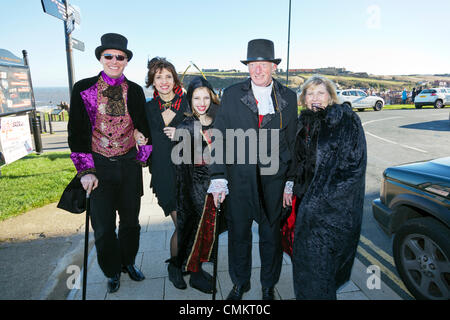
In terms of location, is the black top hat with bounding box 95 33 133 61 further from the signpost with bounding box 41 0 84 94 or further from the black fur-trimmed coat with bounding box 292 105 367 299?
the signpost with bounding box 41 0 84 94

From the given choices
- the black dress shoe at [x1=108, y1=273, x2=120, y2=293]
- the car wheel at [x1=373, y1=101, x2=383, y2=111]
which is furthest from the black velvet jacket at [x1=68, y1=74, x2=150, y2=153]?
the car wheel at [x1=373, y1=101, x2=383, y2=111]

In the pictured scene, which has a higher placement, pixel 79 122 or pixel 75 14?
pixel 75 14

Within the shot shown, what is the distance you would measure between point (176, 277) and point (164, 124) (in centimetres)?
158

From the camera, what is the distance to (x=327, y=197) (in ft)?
7.88

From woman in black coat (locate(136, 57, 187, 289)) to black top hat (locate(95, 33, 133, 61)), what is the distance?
33cm

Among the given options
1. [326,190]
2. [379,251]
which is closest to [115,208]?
[326,190]

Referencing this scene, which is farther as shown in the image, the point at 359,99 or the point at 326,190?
the point at 359,99

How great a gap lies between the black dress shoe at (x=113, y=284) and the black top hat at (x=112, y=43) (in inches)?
87.0

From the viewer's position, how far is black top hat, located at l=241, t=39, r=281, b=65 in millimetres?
2623

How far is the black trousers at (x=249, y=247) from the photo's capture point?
2.72 meters

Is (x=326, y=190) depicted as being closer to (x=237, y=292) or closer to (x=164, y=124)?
(x=237, y=292)

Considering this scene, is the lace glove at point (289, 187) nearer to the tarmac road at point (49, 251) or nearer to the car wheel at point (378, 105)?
the tarmac road at point (49, 251)

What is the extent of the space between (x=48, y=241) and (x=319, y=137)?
3896mm
